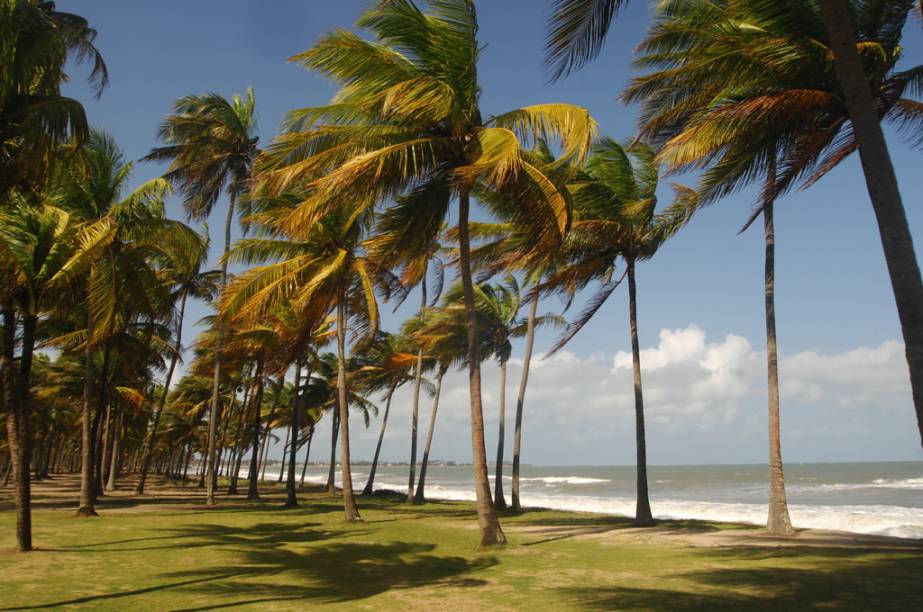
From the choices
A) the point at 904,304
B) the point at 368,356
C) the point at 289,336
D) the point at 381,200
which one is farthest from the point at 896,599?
the point at 368,356

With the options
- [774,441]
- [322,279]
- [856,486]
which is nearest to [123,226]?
[322,279]

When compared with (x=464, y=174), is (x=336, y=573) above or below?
below

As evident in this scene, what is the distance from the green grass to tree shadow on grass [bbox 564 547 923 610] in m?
0.02

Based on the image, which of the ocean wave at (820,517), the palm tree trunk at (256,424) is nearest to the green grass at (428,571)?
the ocean wave at (820,517)

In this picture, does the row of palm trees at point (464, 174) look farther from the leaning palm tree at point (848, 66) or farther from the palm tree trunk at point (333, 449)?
the palm tree trunk at point (333, 449)

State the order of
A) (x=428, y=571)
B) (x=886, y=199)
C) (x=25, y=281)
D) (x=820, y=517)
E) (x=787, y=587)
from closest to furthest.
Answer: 1. (x=886, y=199)
2. (x=787, y=587)
3. (x=428, y=571)
4. (x=25, y=281)
5. (x=820, y=517)

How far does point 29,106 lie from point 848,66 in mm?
8828

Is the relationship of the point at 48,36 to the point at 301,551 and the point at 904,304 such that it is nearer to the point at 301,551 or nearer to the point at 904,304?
the point at 301,551

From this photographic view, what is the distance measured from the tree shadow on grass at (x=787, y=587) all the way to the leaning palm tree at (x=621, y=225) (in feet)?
21.7

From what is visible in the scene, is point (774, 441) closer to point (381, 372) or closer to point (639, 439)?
point (639, 439)

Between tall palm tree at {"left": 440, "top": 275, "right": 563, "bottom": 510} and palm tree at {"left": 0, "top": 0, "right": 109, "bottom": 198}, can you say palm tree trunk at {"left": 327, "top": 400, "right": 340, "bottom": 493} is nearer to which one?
tall palm tree at {"left": 440, "top": 275, "right": 563, "bottom": 510}

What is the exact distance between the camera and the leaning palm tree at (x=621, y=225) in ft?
50.6

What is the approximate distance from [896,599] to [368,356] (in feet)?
94.2

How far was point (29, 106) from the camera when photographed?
23.7ft
